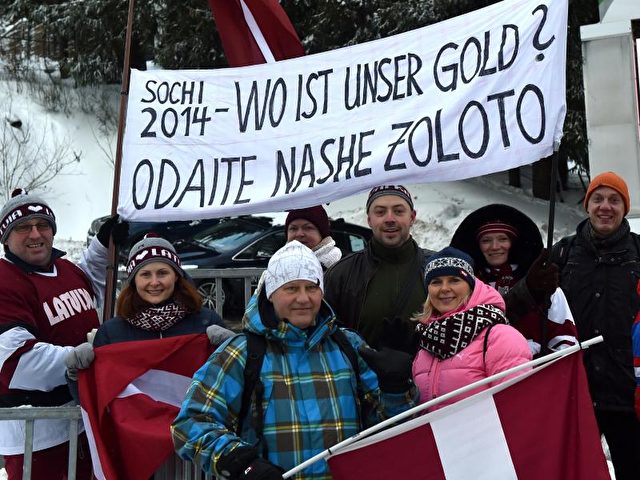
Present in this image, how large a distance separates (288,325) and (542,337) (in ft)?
4.33

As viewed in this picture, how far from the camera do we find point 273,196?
4.23 metres

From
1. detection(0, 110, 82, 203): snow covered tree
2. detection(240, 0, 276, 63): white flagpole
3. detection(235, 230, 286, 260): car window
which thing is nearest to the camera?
detection(240, 0, 276, 63): white flagpole

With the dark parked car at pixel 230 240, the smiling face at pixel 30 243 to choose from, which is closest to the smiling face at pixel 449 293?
the smiling face at pixel 30 243

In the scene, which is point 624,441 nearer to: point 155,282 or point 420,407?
point 420,407

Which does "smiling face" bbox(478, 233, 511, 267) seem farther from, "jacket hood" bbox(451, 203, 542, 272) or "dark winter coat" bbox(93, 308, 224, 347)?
"dark winter coat" bbox(93, 308, 224, 347)

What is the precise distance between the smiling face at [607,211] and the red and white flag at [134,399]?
6.80 ft

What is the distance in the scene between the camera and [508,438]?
2977 millimetres

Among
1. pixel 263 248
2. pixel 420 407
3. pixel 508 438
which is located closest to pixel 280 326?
pixel 420 407

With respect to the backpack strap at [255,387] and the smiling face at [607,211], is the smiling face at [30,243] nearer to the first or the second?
the backpack strap at [255,387]

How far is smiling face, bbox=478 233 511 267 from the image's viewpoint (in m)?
4.02

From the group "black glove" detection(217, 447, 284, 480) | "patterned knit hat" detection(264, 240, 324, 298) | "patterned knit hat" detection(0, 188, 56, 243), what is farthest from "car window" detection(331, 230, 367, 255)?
"black glove" detection(217, 447, 284, 480)

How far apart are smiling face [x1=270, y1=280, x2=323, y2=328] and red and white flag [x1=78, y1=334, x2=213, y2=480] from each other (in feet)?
2.76

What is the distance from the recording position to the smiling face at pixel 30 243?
414 centimetres

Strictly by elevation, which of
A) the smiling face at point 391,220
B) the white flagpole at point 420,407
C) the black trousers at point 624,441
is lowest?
the black trousers at point 624,441
